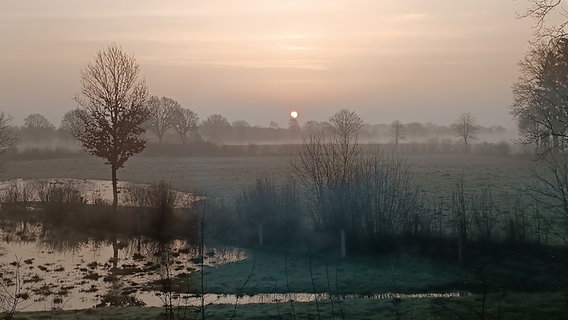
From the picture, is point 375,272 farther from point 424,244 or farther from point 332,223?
point 332,223

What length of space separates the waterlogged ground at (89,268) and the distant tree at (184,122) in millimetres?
74525

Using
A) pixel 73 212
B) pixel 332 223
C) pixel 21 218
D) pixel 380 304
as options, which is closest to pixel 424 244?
pixel 332 223

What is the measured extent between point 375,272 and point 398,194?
5.24m

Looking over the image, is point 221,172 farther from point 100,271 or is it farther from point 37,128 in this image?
point 37,128

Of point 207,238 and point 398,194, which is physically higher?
point 398,194

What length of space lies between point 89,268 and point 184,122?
85779mm

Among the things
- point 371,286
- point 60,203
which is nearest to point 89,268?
point 371,286

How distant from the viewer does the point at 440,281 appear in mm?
20406

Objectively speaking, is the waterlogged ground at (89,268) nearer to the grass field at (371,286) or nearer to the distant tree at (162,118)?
the grass field at (371,286)

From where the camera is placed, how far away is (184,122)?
107188mm

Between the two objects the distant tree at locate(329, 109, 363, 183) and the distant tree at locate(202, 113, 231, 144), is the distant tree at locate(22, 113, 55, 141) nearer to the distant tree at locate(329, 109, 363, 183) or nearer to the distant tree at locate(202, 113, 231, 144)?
the distant tree at locate(202, 113, 231, 144)

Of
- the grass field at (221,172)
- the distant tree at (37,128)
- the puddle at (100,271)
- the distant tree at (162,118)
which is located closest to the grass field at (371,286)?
the puddle at (100,271)

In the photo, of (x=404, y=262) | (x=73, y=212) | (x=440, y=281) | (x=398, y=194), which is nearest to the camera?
(x=440, y=281)

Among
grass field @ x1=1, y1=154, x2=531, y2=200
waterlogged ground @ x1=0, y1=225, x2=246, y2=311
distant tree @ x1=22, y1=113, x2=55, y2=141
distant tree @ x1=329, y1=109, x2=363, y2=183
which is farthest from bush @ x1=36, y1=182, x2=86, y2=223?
distant tree @ x1=22, y1=113, x2=55, y2=141
